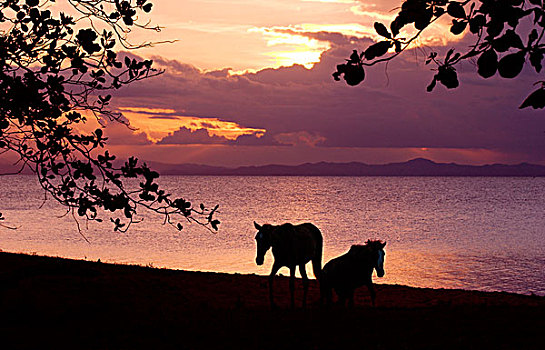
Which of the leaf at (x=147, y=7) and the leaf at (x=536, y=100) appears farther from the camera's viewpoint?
the leaf at (x=147, y=7)

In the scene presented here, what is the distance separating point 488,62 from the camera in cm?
378

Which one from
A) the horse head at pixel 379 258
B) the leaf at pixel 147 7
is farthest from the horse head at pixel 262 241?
the leaf at pixel 147 7

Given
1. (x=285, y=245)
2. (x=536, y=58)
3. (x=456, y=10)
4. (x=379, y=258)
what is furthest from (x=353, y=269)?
(x=536, y=58)

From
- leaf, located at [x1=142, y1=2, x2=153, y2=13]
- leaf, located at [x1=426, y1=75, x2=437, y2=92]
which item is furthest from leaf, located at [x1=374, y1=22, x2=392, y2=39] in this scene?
leaf, located at [x1=142, y1=2, x2=153, y2=13]

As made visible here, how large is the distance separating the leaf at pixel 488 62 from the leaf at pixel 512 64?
0.41ft

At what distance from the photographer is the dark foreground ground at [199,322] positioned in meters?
11.2

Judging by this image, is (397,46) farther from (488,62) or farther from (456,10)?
(488,62)

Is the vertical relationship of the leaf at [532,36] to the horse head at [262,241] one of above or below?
above

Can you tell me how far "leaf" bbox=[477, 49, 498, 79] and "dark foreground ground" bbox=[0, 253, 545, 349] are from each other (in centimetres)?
754

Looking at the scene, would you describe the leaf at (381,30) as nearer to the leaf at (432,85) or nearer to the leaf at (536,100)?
the leaf at (432,85)

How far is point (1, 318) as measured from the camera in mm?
13602

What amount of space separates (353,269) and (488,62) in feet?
43.1

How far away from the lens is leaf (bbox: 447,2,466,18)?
14.0 feet

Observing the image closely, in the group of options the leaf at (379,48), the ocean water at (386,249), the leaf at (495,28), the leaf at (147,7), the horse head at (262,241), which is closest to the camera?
the leaf at (495,28)
